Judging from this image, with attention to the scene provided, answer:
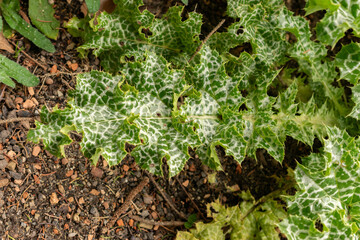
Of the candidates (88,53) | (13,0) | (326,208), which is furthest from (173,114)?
(13,0)

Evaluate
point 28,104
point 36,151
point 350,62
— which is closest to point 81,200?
point 36,151

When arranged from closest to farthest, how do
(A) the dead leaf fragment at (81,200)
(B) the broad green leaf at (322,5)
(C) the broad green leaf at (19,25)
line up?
(B) the broad green leaf at (322,5)
(C) the broad green leaf at (19,25)
(A) the dead leaf fragment at (81,200)

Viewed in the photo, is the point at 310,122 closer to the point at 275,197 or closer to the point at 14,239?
the point at 275,197

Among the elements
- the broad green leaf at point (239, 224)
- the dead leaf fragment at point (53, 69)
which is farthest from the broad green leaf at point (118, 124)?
the broad green leaf at point (239, 224)

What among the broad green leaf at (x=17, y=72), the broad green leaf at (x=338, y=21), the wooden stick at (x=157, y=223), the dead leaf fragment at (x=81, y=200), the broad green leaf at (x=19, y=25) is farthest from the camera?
the wooden stick at (x=157, y=223)

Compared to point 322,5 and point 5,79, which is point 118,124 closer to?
point 5,79

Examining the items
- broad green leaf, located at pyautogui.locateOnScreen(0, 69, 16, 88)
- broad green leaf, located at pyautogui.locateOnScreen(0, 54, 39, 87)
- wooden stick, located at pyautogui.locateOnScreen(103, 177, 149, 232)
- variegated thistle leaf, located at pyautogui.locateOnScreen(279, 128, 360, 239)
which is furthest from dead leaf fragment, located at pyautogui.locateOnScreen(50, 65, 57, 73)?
variegated thistle leaf, located at pyautogui.locateOnScreen(279, 128, 360, 239)

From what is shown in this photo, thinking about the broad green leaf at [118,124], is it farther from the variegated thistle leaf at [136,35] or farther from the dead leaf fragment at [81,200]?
the dead leaf fragment at [81,200]
